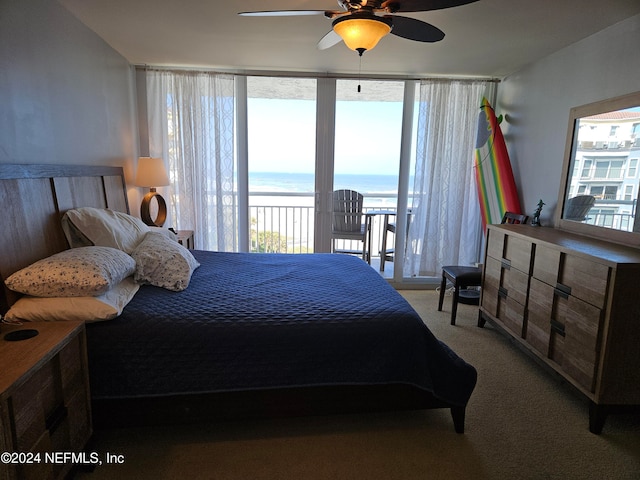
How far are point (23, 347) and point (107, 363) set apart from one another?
397 millimetres

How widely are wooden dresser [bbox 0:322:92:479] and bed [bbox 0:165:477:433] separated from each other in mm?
136

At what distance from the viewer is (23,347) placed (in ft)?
4.74

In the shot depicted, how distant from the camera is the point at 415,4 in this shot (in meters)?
1.76

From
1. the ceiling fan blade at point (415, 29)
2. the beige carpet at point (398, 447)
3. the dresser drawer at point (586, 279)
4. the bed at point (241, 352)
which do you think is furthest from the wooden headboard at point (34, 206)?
the dresser drawer at point (586, 279)

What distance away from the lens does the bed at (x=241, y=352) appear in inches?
70.7

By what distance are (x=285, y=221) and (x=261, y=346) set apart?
12.7 ft

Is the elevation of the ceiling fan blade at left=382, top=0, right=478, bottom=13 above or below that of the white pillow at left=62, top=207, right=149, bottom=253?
above

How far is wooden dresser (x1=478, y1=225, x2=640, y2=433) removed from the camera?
77.7 inches

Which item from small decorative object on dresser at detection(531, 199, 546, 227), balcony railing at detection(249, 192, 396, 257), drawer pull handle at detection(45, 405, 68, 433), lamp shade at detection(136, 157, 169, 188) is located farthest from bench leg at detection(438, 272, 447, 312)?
drawer pull handle at detection(45, 405, 68, 433)

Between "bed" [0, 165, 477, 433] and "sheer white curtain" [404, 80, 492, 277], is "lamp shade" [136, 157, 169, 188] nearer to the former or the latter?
"bed" [0, 165, 477, 433]

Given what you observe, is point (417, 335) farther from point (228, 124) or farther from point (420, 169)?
point (228, 124)

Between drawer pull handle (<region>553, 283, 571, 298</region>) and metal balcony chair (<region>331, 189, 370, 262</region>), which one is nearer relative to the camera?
drawer pull handle (<region>553, 283, 571, 298</region>)

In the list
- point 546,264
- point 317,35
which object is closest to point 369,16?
point 317,35

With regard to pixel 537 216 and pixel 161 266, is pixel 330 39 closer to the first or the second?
pixel 161 266
